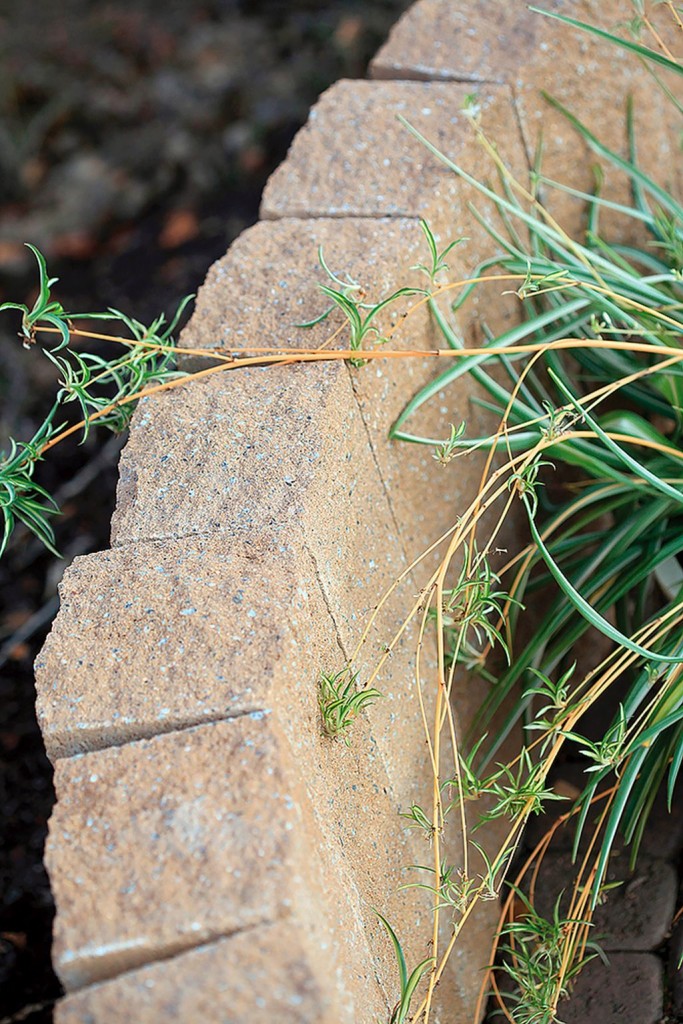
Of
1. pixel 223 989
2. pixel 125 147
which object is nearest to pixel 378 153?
pixel 223 989

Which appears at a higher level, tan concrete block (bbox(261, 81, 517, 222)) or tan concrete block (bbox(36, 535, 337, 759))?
tan concrete block (bbox(261, 81, 517, 222))

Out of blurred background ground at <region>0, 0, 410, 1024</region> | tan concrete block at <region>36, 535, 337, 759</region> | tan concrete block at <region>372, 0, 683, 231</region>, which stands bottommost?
blurred background ground at <region>0, 0, 410, 1024</region>

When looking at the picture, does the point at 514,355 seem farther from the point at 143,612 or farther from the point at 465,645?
the point at 143,612

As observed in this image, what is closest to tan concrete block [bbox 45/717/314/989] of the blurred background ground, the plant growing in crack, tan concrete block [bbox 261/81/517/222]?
the plant growing in crack

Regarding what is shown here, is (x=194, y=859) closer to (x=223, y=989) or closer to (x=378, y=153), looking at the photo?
(x=223, y=989)

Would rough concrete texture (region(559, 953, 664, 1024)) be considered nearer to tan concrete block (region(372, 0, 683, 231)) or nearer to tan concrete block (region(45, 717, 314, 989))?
tan concrete block (region(45, 717, 314, 989))

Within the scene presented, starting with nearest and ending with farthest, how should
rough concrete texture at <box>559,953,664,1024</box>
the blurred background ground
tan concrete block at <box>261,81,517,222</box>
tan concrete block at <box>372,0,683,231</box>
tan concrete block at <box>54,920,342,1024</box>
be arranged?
tan concrete block at <box>54,920,342,1024</box>
rough concrete texture at <box>559,953,664,1024</box>
tan concrete block at <box>261,81,517,222</box>
tan concrete block at <box>372,0,683,231</box>
the blurred background ground

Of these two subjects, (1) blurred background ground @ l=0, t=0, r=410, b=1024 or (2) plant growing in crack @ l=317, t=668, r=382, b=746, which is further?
(1) blurred background ground @ l=0, t=0, r=410, b=1024
